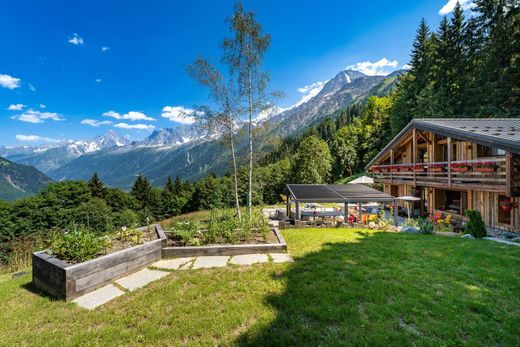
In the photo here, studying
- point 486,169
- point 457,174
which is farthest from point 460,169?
point 486,169

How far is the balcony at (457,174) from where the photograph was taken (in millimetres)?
10912

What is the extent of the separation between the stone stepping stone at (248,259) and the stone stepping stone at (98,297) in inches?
95.5

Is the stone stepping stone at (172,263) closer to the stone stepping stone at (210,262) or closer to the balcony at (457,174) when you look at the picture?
the stone stepping stone at (210,262)

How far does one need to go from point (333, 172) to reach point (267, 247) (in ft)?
131

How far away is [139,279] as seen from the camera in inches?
198

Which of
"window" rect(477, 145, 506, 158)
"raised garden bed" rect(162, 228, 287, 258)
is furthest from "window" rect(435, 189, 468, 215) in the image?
"raised garden bed" rect(162, 228, 287, 258)

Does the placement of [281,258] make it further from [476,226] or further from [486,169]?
[486,169]

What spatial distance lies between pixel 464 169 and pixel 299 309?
1372 cm

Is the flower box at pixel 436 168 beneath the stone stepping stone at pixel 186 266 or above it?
above

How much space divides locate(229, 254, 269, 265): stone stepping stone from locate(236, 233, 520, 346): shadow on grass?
0.91 metres

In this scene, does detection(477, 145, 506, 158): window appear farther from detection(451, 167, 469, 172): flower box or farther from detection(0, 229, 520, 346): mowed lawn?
detection(0, 229, 520, 346): mowed lawn

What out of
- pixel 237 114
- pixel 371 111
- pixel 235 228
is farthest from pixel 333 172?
pixel 235 228

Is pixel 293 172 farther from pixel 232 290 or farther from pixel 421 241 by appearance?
pixel 232 290

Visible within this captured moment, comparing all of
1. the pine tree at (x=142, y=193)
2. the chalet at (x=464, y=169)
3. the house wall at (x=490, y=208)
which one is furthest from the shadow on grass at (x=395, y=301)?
the pine tree at (x=142, y=193)
